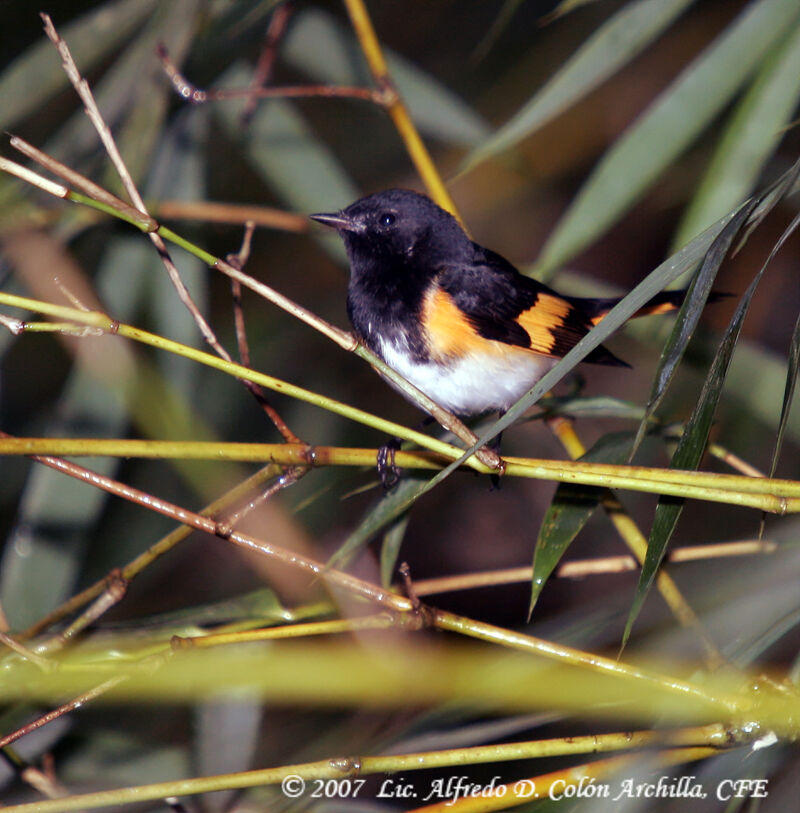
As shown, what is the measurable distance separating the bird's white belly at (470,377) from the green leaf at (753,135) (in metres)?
0.44

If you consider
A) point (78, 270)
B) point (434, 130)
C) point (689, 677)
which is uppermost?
point (434, 130)

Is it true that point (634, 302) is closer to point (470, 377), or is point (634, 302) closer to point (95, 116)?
point (95, 116)

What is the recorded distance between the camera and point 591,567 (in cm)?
155

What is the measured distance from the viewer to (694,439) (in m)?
1.05

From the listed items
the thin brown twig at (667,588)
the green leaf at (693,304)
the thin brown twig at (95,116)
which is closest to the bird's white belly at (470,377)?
the thin brown twig at (667,588)

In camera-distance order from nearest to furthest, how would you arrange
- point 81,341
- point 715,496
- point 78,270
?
point 715,496 < point 81,341 < point 78,270

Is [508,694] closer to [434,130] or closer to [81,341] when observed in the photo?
[81,341]

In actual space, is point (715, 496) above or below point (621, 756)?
above

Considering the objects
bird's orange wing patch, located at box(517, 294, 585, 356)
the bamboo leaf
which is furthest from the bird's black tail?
the bamboo leaf

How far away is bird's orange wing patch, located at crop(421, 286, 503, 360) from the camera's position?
5.92ft

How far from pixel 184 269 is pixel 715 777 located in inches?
60.1

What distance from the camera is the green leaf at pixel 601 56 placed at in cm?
169

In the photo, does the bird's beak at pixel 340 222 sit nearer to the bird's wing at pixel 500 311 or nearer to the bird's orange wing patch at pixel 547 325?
the bird's wing at pixel 500 311

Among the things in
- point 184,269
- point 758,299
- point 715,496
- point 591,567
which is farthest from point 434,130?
point 758,299
